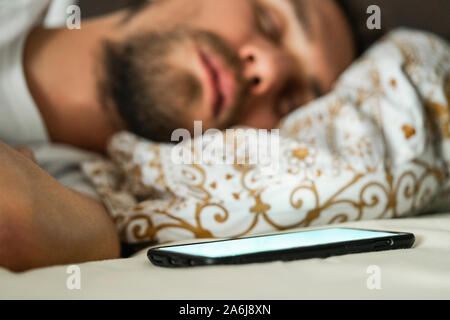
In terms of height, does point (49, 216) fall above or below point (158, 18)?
below

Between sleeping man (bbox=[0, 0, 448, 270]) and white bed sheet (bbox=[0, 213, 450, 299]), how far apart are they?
1.83 ft

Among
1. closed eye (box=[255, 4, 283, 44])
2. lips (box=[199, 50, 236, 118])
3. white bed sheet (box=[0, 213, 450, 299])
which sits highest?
closed eye (box=[255, 4, 283, 44])

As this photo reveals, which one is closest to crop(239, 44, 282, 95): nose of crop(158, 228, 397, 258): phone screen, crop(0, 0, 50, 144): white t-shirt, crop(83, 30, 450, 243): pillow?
crop(83, 30, 450, 243): pillow

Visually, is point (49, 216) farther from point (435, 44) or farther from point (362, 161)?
point (435, 44)

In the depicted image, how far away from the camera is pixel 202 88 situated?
43.1 inches

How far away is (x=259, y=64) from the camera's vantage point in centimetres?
112

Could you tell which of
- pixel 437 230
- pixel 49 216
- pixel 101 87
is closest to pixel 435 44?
pixel 437 230

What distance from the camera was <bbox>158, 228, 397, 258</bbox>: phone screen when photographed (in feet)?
1.79

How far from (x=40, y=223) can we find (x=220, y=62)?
1.93 ft

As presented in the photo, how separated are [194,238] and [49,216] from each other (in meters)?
0.23

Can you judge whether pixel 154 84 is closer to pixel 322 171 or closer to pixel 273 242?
pixel 322 171

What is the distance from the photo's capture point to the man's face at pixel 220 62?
1.10 m

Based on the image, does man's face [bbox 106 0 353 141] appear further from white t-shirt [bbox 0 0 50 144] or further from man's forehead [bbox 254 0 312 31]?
white t-shirt [bbox 0 0 50 144]

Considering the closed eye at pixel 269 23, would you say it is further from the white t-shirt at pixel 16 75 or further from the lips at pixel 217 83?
the white t-shirt at pixel 16 75
